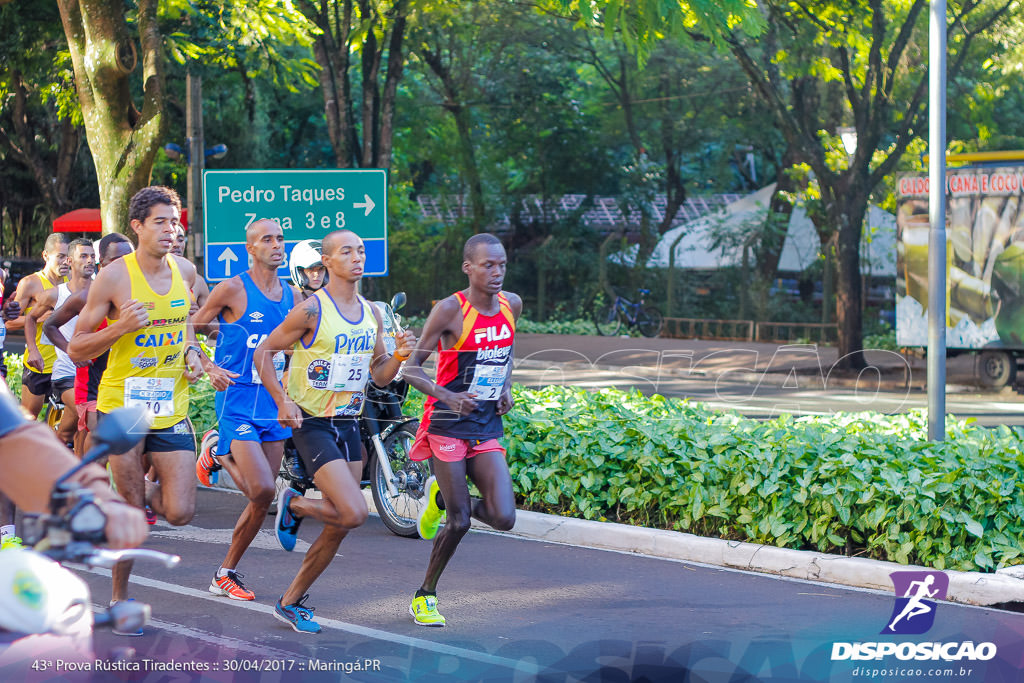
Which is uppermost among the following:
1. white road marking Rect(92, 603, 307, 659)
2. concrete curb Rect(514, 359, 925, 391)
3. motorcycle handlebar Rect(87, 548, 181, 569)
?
motorcycle handlebar Rect(87, 548, 181, 569)

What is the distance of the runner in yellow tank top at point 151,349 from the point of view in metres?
5.95

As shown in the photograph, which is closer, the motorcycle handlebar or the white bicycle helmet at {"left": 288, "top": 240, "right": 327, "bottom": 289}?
the motorcycle handlebar

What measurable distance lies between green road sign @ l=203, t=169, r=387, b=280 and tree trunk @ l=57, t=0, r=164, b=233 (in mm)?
1689

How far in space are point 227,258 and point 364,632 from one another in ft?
21.3

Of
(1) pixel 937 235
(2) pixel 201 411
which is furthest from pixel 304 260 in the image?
(1) pixel 937 235

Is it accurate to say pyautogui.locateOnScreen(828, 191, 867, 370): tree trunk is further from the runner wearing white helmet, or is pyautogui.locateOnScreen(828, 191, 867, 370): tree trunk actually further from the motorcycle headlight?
the motorcycle headlight

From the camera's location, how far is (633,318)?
2870 cm

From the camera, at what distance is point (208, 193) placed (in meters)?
11.7

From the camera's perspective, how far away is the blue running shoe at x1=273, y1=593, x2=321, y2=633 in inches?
231

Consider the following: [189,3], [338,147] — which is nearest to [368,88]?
[338,147]

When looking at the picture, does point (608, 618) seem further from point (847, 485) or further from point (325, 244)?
point (325, 244)

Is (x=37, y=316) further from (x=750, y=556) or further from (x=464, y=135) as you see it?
(x=464, y=135)

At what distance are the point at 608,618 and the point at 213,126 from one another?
27914 millimetres

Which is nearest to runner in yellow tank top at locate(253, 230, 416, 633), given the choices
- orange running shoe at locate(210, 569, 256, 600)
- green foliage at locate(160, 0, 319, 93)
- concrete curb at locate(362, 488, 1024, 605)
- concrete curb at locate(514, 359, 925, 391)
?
orange running shoe at locate(210, 569, 256, 600)
